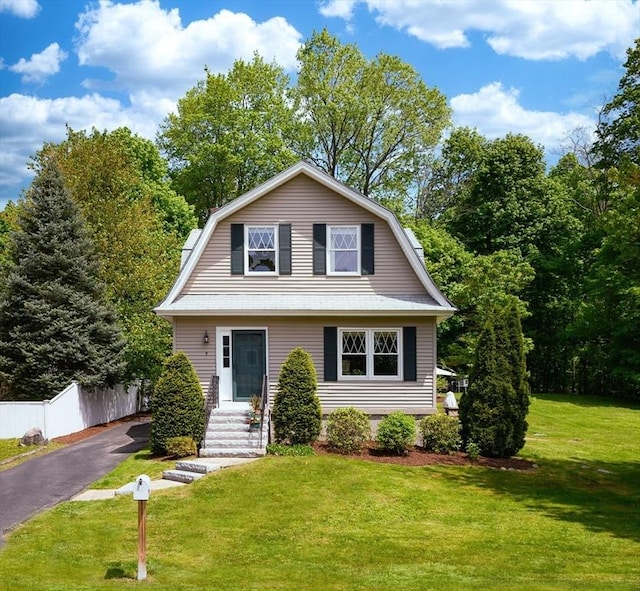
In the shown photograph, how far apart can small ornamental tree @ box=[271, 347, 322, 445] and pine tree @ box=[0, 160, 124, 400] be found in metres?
8.73

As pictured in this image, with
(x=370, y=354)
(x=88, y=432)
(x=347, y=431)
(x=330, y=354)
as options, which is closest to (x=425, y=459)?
(x=347, y=431)

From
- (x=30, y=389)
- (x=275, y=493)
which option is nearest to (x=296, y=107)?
(x=30, y=389)

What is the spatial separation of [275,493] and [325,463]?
89.1 inches

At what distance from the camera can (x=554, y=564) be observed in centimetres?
975

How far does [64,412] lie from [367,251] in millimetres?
10599

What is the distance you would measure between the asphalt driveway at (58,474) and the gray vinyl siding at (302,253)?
16.3 feet

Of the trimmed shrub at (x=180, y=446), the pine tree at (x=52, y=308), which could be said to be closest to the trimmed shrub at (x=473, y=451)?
the trimmed shrub at (x=180, y=446)

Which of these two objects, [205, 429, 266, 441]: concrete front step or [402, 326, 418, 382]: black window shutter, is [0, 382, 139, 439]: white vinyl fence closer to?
[205, 429, 266, 441]: concrete front step

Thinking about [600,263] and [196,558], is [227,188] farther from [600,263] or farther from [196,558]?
[196,558]

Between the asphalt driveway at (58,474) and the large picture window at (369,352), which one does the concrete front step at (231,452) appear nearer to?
the asphalt driveway at (58,474)

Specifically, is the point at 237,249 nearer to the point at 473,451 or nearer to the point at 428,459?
the point at 428,459

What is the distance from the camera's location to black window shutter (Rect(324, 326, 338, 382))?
63.1 feet

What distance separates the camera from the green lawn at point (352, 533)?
8.98 meters

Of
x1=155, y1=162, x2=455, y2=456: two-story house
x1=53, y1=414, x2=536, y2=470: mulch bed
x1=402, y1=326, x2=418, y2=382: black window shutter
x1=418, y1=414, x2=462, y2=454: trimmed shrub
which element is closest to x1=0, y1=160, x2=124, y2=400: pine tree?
x1=155, y1=162, x2=455, y2=456: two-story house
